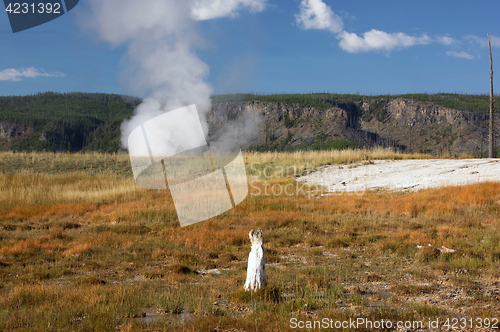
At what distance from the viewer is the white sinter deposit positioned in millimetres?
15367

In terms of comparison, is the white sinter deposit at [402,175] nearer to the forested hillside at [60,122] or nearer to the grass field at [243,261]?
the grass field at [243,261]

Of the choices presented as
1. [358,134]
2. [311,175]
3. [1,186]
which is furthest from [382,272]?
[358,134]

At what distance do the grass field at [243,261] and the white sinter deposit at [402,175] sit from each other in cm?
223

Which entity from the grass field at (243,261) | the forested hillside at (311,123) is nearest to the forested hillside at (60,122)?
the forested hillside at (311,123)

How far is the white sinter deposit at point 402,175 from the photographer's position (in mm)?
15367

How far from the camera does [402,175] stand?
17781 millimetres

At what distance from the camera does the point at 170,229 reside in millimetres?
10406

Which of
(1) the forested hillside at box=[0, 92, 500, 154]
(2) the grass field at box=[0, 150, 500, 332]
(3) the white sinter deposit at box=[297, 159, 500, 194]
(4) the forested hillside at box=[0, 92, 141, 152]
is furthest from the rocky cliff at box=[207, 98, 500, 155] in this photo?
(2) the grass field at box=[0, 150, 500, 332]

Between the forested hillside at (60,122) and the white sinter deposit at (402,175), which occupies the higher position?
the forested hillside at (60,122)

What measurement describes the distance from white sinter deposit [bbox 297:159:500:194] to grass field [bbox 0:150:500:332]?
2226 mm

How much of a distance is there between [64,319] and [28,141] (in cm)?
11262

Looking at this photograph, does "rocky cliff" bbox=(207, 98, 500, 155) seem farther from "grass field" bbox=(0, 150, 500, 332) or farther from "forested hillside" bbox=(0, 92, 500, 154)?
"grass field" bbox=(0, 150, 500, 332)

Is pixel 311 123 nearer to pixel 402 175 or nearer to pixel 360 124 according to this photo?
pixel 360 124

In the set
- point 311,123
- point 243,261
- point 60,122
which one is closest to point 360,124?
point 311,123
